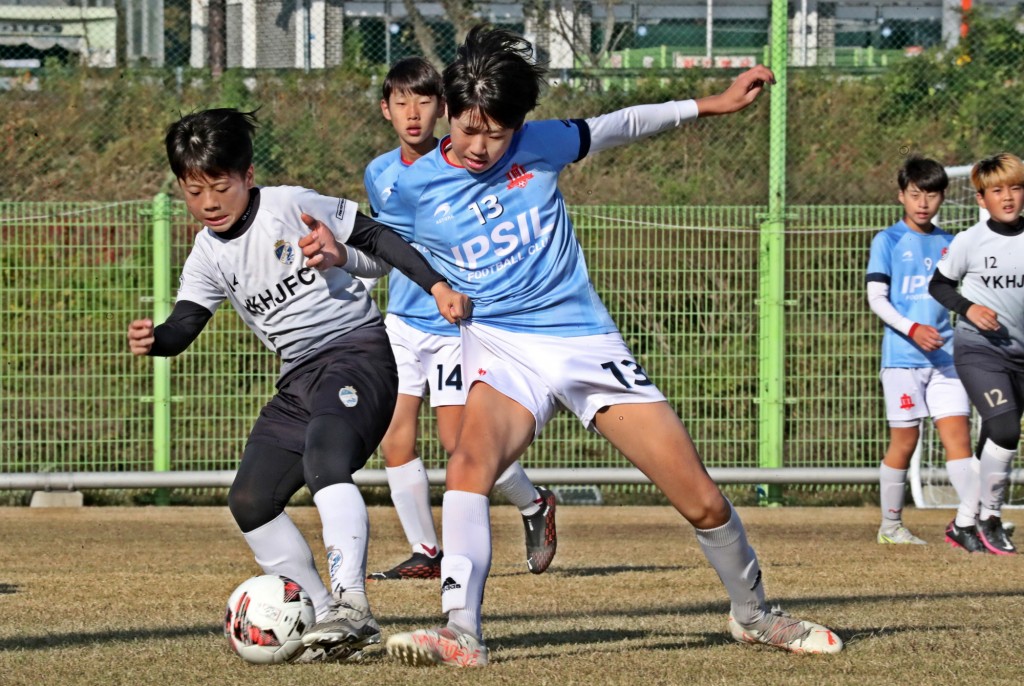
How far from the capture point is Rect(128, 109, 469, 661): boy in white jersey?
475cm

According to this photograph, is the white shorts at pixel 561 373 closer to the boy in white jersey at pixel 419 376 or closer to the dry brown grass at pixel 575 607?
the dry brown grass at pixel 575 607

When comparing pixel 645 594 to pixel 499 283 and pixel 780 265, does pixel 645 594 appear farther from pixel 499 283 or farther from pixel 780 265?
pixel 780 265

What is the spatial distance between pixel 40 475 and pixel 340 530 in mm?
6918

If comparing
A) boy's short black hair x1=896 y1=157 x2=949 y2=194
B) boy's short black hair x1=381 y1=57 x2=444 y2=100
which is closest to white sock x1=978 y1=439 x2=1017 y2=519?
boy's short black hair x1=896 y1=157 x2=949 y2=194

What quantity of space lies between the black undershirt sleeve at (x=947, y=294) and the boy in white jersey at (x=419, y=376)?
2355 millimetres

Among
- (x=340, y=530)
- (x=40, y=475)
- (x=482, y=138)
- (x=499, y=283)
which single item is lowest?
(x=40, y=475)

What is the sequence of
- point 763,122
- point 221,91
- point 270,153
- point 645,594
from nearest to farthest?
point 645,594, point 763,122, point 270,153, point 221,91

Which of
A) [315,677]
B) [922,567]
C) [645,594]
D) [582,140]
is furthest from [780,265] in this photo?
[315,677]

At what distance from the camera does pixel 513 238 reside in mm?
4785

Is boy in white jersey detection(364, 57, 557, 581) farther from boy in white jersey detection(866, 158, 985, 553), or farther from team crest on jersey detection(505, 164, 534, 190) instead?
boy in white jersey detection(866, 158, 985, 553)

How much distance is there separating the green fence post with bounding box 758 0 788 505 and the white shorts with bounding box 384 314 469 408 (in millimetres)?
4382

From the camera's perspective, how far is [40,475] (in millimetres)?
10992

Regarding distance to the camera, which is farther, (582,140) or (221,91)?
(221,91)

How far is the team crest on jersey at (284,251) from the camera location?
5.16 meters
